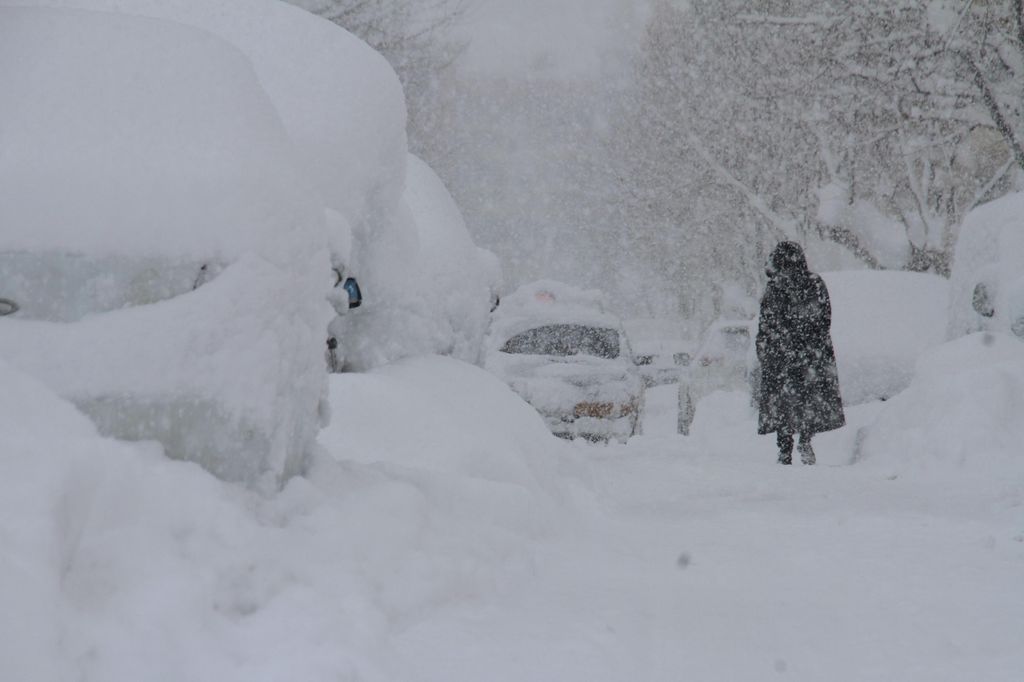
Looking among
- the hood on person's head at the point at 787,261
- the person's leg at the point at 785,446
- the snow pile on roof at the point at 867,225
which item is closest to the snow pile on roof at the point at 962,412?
the person's leg at the point at 785,446

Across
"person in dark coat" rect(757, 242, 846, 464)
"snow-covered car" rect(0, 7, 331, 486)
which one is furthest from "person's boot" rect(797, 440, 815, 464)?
"snow-covered car" rect(0, 7, 331, 486)

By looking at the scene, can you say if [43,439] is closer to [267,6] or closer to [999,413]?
[267,6]

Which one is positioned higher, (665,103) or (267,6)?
(267,6)

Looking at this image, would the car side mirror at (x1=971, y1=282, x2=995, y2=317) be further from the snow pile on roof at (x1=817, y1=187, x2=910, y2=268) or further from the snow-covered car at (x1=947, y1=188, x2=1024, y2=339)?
the snow pile on roof at (x1=817, y1=187, x2=910, y2=268)

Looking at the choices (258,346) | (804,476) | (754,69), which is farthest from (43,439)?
(754,69)

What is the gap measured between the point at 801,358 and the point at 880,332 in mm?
2285

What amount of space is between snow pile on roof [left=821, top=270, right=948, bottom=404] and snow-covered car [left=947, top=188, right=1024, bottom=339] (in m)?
1.12

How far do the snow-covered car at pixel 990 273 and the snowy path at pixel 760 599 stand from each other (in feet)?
8.76

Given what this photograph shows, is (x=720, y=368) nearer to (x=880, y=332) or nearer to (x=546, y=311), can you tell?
Answer: (x=880, y=332)

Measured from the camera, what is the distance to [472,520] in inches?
171

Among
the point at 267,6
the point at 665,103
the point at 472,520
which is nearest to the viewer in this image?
the point at 472,520

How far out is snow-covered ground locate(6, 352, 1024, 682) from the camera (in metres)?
2.39

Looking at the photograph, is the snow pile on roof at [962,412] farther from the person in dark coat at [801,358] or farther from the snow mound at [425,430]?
the snow mound at [425,430]

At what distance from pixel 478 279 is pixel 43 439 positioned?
5.49 metres
